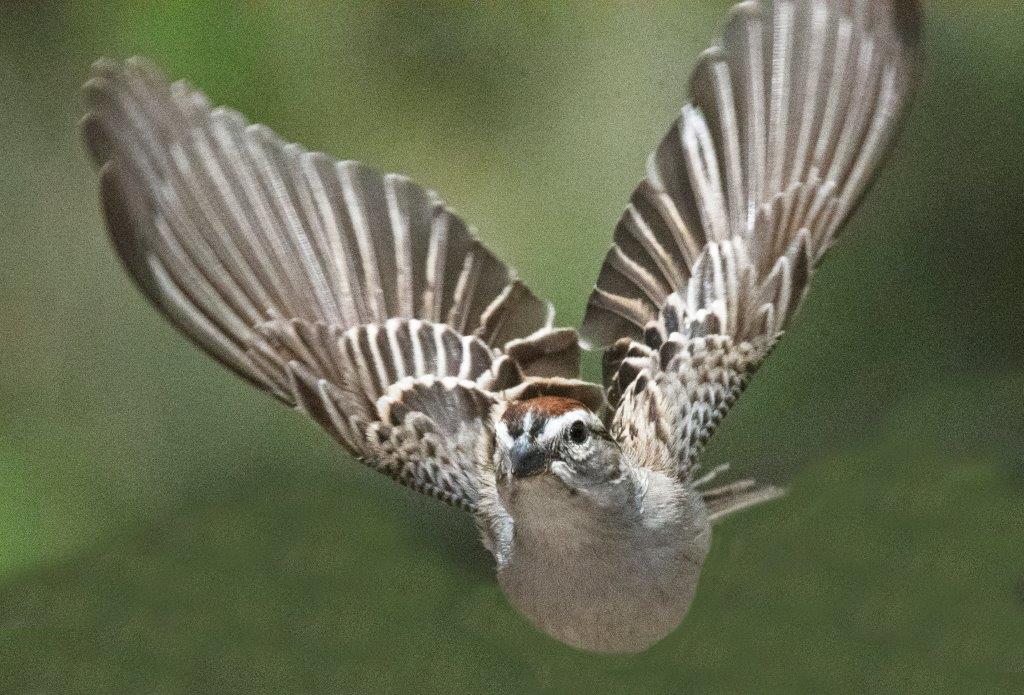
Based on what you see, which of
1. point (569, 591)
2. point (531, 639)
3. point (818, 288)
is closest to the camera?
point (569, 591)

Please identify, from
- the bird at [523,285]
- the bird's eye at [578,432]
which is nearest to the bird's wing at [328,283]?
the bird at [523,285]

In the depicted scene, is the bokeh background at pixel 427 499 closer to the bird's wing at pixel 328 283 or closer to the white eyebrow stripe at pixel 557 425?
the bird's wing at pixel 328 283

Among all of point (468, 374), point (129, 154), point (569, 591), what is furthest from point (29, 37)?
point (569, 591)

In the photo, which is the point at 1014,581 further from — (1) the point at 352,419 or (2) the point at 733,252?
(1) the point at 352,419

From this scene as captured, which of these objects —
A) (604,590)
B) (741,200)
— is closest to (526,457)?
(604,590)

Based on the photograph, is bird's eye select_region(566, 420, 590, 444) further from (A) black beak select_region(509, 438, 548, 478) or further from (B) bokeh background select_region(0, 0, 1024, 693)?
(B) bokeh background select_region(0, 0, 1024, 693)

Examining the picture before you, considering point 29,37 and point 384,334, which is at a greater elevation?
point 29,37
